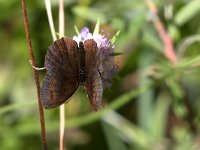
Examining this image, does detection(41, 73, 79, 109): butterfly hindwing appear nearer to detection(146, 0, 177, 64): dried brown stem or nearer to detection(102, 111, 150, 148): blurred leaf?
detection(146, 0, 177, 64): dried brown stem

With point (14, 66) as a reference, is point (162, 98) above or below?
below

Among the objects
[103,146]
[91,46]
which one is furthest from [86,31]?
[103,146]

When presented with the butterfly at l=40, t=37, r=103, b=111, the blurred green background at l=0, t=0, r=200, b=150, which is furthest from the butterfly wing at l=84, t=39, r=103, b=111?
the blurred green background at l=0, t=0, r=200, b=150

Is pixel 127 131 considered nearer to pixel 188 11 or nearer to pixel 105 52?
pixel 188 11

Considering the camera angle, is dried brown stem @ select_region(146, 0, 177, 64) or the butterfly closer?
the butterfly

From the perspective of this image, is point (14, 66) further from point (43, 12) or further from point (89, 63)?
point (89, 63)

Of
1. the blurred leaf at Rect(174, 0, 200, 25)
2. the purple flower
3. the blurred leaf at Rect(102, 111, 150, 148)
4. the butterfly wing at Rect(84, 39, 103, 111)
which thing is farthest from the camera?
the blurred leaf at Rect(102, 111, 150, 148)

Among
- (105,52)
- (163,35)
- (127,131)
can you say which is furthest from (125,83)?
(105,52)
